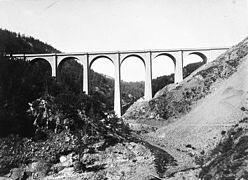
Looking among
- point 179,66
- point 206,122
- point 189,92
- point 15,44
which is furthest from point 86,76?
point 15,44

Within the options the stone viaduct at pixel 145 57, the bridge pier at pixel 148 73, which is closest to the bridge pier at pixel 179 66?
the stone viaduct at pixel 145 57

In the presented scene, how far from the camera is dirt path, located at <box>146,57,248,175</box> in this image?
22106 mm

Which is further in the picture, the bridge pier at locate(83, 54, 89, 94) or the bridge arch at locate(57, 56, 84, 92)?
the bridge pier at locate(83, 54, 89, 94)

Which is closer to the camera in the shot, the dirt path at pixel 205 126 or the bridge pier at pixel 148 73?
the dirt path at pixel 205 126

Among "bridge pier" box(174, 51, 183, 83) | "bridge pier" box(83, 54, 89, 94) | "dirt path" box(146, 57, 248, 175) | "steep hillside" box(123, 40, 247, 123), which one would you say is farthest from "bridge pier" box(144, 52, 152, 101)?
"dirt path" box(146, 57, 248, 175)

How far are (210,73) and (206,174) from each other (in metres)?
27.7

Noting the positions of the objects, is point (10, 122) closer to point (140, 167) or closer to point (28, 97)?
point (28, 97)

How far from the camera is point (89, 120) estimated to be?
23391mm

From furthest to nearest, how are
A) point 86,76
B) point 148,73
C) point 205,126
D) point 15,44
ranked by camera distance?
point 15,44 → point 148,73 → point 86,76 → point 205,126

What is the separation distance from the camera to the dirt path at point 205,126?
2211cm

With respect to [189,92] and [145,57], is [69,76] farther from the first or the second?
[189,92]

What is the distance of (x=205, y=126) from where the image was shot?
25.1m

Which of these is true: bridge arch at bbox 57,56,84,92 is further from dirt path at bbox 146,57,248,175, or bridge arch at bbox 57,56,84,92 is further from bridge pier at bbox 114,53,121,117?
dirt path at bbox 146,57,248,175

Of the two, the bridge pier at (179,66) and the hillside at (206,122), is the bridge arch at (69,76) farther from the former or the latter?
the bridge pier at (179,66)
